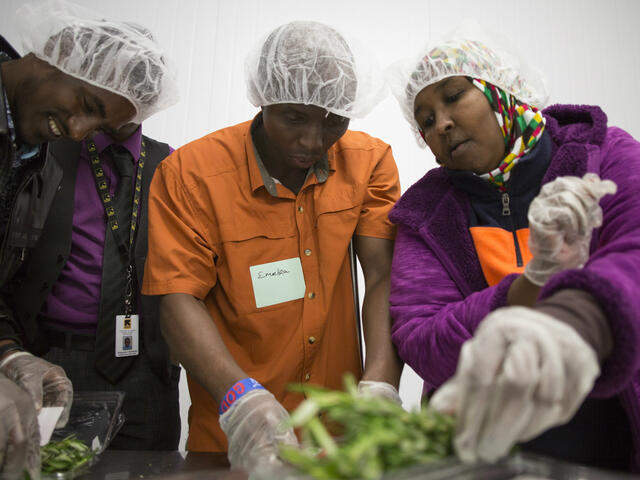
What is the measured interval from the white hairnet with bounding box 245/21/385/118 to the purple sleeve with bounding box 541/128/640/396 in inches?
29.3

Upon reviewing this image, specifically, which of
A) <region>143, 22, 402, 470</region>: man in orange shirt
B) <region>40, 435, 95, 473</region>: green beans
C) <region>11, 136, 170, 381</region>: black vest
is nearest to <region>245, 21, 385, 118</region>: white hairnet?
<region>143, 22, 402, 470</region>: man in orange shirt

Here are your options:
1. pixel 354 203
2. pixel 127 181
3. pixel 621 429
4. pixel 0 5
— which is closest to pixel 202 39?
pixel 0 5

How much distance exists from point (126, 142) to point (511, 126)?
4.70 ft

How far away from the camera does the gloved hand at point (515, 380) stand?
62cm

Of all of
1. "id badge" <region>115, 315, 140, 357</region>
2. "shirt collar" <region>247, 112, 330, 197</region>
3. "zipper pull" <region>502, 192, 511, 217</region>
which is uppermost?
"shirt collar" <region>247, 112, 330, 197</region>

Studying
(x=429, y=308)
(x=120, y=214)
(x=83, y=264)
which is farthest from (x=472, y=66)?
(x=83, y=264)

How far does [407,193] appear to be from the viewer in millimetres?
1481

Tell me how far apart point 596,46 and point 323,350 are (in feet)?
9.60

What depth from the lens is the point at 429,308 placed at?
1.27 meters

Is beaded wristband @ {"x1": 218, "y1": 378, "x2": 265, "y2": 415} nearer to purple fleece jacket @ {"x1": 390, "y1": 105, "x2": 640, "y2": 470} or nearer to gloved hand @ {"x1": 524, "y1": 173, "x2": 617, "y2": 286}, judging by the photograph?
purple fleece jacket @ {"x1": 390, "y1": 105, "x2": 640, "y2": 470}

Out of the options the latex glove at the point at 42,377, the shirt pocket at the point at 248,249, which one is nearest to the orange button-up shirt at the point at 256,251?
the shirt pocket at the point at 248,249

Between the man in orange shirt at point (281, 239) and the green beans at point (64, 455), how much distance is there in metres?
0.31

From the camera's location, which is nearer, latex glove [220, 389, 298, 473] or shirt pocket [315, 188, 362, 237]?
latex glove [220, 389, 298, 473]

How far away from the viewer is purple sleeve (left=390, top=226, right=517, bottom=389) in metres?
1.10
